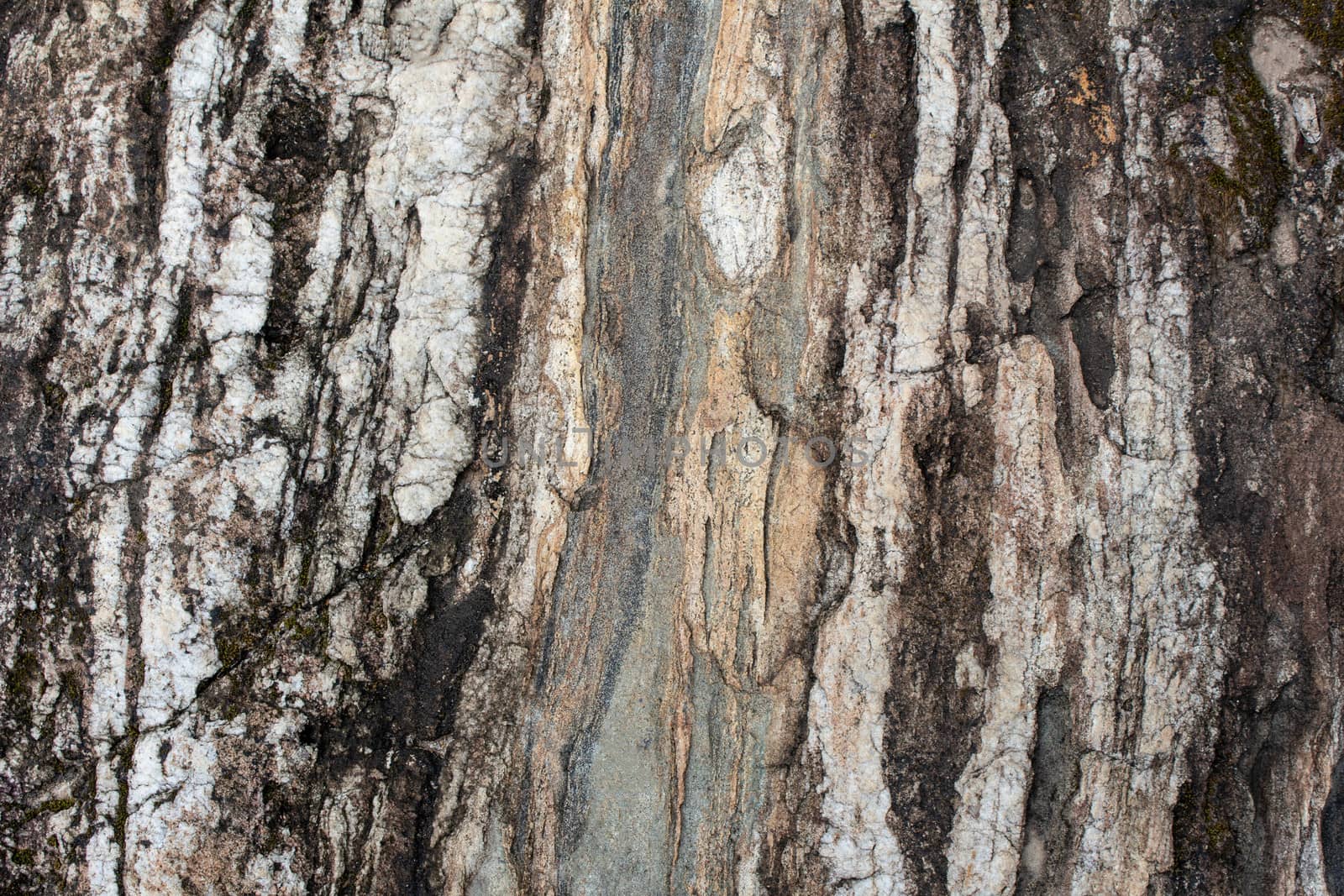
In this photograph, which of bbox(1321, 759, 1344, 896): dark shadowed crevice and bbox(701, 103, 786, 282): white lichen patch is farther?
bbox(701, 103, 786, 282): white lichen patch

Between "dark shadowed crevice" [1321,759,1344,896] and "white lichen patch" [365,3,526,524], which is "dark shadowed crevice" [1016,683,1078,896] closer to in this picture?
"dark shadowed crevice" [1321,759,1344,896]

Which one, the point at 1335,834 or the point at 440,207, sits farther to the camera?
the point at 440,207

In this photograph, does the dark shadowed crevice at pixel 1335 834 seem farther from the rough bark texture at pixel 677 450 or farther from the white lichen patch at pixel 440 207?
the white lichen patch at pixel 440 207

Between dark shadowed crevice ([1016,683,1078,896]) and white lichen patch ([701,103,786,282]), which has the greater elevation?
white lichen patch ([701,103,786,282])

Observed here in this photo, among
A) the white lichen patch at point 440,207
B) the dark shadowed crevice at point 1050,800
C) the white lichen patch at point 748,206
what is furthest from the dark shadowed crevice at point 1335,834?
the white lichen patch at point 440,207

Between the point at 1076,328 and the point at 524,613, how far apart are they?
2373mm

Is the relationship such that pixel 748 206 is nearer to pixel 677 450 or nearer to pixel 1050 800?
pixel 677 450

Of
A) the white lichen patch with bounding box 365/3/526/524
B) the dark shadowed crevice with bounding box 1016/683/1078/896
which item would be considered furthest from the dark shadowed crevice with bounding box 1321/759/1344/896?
the white lichen patch with bounding box 365/3/526/524

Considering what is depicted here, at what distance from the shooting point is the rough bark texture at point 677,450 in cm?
301

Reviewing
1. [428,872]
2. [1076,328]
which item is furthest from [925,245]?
[428,872]

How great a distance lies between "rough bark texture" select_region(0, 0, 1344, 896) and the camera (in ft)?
9.86

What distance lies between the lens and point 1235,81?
10.1 feet

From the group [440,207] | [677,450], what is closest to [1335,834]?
[677,450]

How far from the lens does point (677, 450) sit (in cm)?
319
